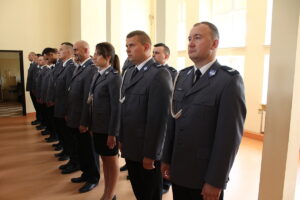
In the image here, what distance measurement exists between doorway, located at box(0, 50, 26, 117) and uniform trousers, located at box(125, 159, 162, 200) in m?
7.36

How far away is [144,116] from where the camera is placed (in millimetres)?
1971

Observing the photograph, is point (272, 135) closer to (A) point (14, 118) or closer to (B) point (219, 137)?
(B) point (219, 137)

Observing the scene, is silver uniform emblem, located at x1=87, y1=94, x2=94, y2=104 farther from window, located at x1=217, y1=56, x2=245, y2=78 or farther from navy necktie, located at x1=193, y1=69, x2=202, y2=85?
window, located at x1=217, y1=56, x2=245, y2=78

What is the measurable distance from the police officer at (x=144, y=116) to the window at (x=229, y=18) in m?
5.04

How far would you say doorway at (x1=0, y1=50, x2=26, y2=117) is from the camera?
810 cm

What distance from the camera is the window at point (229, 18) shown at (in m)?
6.49

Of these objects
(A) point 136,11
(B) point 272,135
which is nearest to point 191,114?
(B) point 272,135

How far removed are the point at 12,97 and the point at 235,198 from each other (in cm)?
834

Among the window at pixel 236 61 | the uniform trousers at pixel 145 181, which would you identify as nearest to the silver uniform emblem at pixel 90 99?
the uniform trousers at pixel 145 181

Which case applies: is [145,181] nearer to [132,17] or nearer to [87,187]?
[87,187]

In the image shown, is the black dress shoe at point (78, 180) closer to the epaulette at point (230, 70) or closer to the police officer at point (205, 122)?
the police officer at point (205, 122)

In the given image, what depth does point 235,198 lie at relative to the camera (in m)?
3.01

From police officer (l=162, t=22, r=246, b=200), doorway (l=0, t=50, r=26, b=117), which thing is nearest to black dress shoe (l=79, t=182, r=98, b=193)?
police officer (l=162, t=22, r=246, b=200)

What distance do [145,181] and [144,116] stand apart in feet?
1.72
